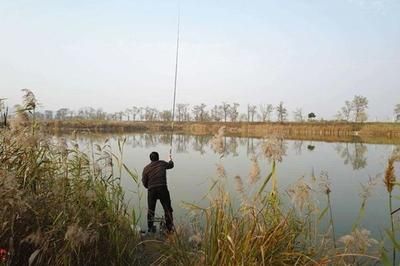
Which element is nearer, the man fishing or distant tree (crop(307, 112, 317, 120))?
the man fishing

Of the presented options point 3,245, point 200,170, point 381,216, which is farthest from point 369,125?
point 3,245

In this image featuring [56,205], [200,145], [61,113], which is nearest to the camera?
[56,205]

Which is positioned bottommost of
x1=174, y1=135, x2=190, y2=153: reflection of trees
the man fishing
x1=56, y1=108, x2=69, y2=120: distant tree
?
x1=174, y1=135, x2=190, y2=153: reflection of trees

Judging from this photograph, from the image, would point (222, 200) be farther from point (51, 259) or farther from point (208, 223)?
point (51, 259)

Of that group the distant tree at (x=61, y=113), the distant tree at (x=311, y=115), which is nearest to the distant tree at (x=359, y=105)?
the distant tree at (x=311, y=115)

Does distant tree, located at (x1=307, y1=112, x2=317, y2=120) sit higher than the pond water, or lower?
higher

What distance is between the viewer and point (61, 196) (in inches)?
149

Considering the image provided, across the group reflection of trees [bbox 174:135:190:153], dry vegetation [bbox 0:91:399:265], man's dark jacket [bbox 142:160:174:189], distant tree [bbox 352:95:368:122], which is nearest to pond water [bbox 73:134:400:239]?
dry vegetation [bbox 0:91:399:265]

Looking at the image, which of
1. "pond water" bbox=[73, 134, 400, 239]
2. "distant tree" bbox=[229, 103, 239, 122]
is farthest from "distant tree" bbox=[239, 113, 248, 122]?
"pond water" bbox=[73, 134, 400, 239]

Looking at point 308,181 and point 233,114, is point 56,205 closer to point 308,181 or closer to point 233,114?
point 308,181

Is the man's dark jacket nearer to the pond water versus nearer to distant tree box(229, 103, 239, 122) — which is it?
the pond water

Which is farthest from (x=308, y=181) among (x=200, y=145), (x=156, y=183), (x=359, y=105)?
(x=359, y=105)

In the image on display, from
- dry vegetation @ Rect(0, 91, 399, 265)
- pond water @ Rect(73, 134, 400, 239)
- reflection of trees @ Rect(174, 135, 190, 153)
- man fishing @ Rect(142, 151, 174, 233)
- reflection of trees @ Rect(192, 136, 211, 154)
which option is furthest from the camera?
reflection of trees @ Rect(174, 135, 190, 153)

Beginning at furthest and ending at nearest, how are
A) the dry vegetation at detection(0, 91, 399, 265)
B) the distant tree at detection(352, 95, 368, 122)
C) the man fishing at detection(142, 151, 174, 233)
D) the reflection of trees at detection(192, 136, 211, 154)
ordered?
1. the distant tree at detection(352, 95, 368, 122)
2. the reflection of trees at detection(192, 136, 211, 154)
3. the man fishing at detection(142, 151, 174, 233)
4. the dry vegetation at detection(0, 91, 399, 265)
